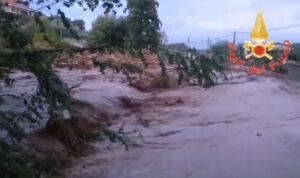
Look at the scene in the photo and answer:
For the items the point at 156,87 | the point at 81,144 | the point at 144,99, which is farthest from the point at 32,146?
the point at 156,87

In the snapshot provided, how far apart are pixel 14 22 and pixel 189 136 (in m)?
5.38

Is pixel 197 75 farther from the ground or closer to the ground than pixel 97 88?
farther from the ground

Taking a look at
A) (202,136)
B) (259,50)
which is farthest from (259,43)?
(202,136)

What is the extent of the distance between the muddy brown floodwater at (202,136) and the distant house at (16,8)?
2.68 m

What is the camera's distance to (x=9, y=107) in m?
6.69

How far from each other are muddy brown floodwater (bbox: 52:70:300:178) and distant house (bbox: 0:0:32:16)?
8.79 feet

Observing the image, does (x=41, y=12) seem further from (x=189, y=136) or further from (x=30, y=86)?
(x=30, y=86)

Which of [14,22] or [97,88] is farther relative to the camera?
[97,88]

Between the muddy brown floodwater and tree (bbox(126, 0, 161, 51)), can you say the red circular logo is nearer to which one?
the muddy brown floodwater

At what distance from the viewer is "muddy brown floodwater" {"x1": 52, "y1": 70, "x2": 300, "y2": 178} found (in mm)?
6859

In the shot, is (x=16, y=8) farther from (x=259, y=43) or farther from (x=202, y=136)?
(x=259, y=43)

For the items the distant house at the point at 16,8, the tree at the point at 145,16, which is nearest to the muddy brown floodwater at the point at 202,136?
the distant house at the point at 16,8

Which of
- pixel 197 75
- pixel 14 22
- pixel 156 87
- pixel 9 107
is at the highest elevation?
pixel 14 22

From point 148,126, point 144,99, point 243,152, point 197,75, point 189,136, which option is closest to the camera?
point 197,75
